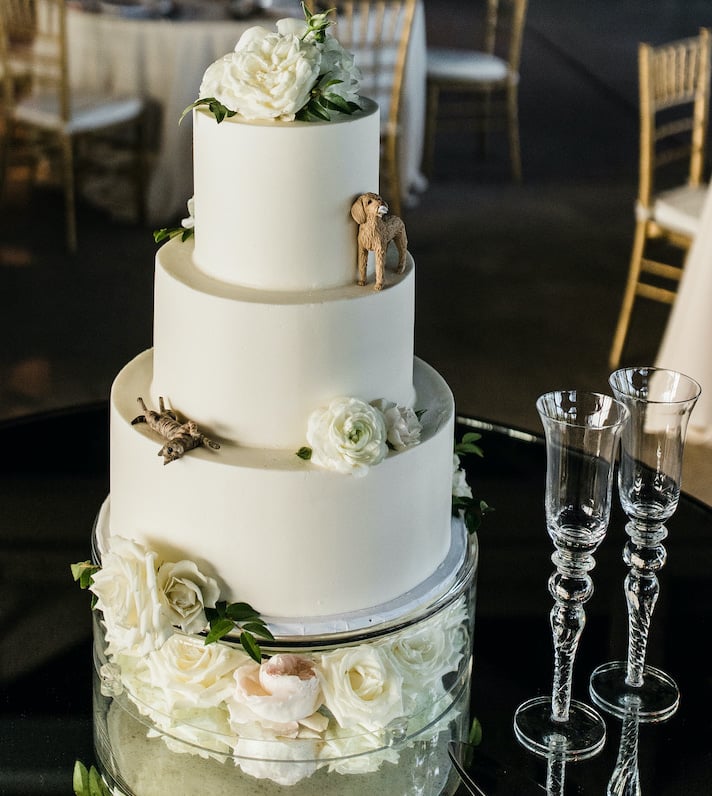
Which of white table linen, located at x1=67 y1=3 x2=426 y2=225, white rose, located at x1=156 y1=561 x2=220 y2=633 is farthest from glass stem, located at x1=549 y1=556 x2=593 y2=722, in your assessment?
white table linen, located at x1=67 y1=3 x2=426 y2=225

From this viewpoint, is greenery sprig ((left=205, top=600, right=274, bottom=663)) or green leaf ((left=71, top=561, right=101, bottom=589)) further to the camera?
green leaf ((left=71, top=561, right=101, bottom=589))

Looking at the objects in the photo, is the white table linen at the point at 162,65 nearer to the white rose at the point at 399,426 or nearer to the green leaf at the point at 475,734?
the white rose at the point at 399,426

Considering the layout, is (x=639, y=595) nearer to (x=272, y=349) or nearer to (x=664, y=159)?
(x=272, y=349)

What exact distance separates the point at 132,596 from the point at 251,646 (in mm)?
160

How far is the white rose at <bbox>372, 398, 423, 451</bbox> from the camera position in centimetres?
152

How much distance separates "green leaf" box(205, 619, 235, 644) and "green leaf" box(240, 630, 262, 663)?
0.02 m

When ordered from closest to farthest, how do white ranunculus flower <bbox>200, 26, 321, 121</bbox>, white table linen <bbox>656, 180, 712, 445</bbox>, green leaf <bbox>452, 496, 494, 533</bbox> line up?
white ranunculus flower <bbox>200, 26, 321, 121</bbox>, green leaf <bbox>452, 496, 494, 533</bbox>, white table linen <bbox>656, 180, 712, 445</bbox>

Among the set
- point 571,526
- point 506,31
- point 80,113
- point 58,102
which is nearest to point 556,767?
point 571,526

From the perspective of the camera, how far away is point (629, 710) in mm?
1608

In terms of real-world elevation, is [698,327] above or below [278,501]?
below

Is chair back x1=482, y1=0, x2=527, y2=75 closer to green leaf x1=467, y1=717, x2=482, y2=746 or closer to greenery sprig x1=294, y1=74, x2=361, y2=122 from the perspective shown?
greenery sprig x1=294, y1=74, x2=361, y2=122

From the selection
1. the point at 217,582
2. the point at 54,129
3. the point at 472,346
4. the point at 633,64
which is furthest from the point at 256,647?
the point at 633,64

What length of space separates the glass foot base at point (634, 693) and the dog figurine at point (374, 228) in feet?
2.09

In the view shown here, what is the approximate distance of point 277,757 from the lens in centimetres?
148
